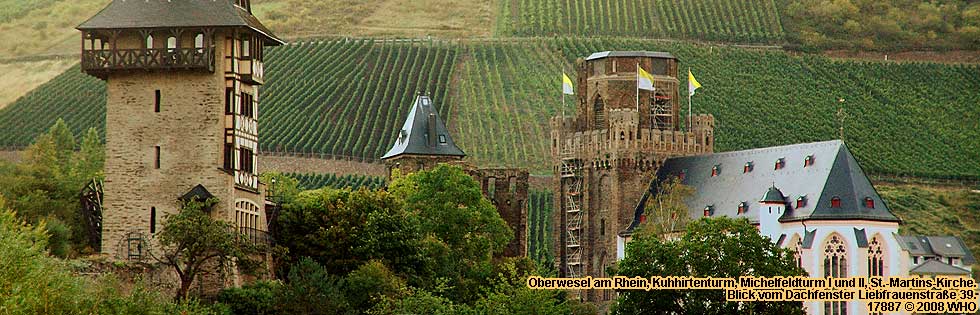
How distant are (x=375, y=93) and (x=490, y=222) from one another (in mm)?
53938

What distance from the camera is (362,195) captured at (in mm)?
71688

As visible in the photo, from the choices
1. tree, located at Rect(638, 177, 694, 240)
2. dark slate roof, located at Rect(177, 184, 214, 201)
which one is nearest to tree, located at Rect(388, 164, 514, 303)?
tree, located at Rect(638, 177, 694, 240)

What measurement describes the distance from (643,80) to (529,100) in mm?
32754

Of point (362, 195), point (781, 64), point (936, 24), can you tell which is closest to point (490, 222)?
point (362, 195)

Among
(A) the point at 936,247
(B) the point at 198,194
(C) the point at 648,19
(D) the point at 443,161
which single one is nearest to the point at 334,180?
(D) the point at 443,161

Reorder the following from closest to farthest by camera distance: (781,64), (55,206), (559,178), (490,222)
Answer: (55,206), (490,222), (559,178), (781,64)

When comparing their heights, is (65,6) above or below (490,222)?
above

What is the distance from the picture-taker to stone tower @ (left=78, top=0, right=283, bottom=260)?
6397cm

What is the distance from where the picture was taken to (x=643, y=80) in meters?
108

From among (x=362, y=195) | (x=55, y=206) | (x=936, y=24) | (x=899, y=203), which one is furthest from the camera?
(x=936, y=24)

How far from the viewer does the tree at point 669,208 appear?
97438mm

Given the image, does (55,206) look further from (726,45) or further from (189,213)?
(726,45)

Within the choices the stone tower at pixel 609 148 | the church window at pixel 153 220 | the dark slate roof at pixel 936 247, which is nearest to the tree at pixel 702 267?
the church window at pixel 153 220

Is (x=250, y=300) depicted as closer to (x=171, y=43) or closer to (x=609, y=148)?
(x=171, y=43)
